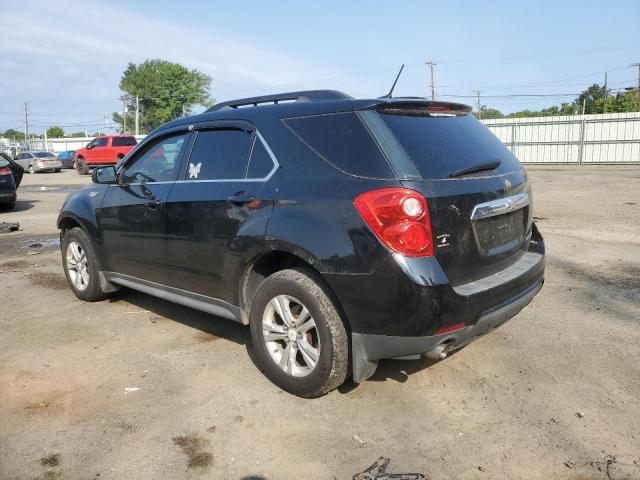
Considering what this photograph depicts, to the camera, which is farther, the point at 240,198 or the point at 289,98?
the point at 289,98

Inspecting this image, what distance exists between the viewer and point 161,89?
9038 cm

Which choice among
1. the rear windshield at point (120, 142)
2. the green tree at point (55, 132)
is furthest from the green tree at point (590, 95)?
the green tree at point (55, 132)

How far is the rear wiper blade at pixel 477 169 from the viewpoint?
9.68 feet

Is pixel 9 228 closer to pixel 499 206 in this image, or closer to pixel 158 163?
pixel 158 163

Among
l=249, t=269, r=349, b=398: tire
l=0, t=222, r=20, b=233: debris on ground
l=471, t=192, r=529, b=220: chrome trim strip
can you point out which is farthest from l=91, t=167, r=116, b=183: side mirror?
l=0, t=222, r=20, b=233: debris on ground

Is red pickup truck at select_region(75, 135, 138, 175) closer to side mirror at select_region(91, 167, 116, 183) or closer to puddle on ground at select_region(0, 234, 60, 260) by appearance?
puddle on ground at select_region(0, 234, 60, 260)

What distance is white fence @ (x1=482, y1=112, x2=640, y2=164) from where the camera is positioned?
25266 millimetres

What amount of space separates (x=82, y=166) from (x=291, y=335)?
30615mm

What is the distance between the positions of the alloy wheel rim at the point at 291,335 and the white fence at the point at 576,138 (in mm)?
26847

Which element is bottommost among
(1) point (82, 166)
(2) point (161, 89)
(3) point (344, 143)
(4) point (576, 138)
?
(1) point (82, 166)

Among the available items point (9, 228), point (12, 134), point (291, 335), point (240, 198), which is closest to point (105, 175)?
point (240, 198)

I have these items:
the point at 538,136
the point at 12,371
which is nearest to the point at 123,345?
the point at 12,371

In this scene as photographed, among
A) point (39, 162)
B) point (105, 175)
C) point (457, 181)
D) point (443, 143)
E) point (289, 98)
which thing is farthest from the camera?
point (39, 162)

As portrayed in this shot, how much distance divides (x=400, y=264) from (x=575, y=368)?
1.72 metres
